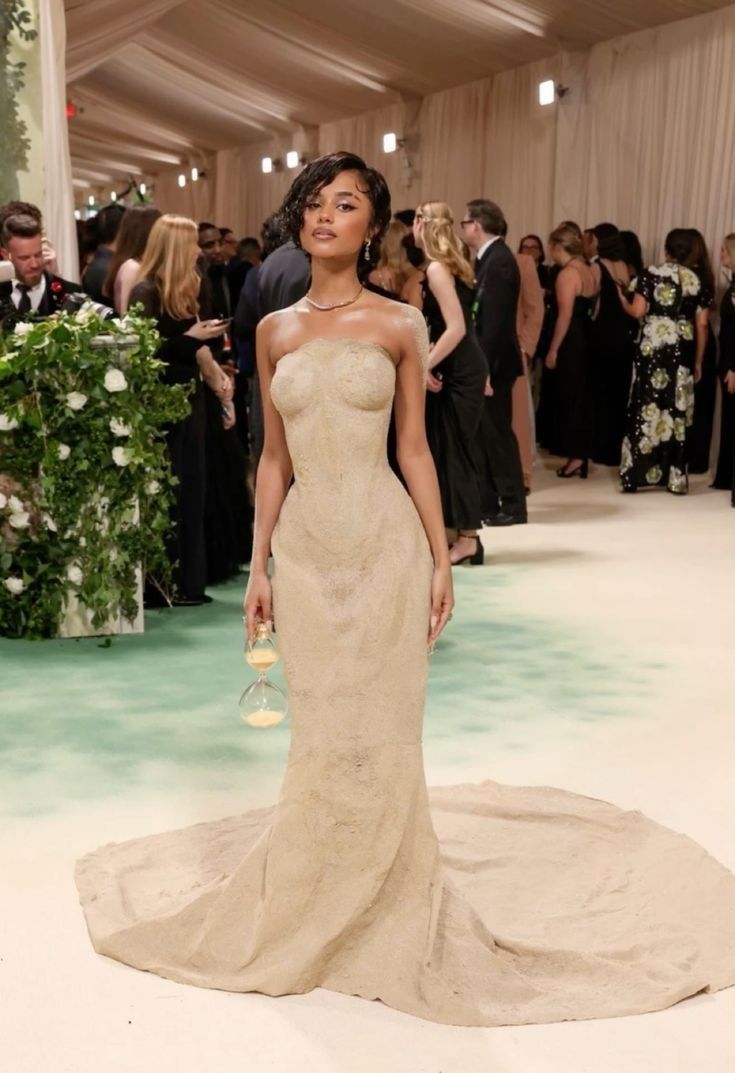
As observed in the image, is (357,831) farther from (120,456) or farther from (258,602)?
(120,456)

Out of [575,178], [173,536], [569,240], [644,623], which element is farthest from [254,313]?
[575,178]

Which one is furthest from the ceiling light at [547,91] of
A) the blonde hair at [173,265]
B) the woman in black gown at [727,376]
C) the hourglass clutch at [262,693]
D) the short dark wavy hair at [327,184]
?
the hourglass clutch at [262,693]

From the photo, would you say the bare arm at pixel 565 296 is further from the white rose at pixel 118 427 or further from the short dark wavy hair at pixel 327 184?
the short dark wavy hair at pixel 327 184

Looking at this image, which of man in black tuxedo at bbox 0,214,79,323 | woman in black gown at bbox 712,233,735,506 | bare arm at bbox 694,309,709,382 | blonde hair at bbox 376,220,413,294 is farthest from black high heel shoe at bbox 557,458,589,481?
man in black tuxedo at bbox 0,214,79,323

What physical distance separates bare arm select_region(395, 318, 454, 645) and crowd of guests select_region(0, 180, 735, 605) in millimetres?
254

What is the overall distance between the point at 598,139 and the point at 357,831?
32.7 ft

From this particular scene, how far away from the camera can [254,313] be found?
7070mm

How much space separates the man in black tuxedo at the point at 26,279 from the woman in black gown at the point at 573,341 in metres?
4.99

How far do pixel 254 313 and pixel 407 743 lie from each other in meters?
4.51

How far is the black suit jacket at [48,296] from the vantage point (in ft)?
18.9

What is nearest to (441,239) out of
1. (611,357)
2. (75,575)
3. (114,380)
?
(114,380)

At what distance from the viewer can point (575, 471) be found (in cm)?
1072

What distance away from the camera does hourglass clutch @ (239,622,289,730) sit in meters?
2.91

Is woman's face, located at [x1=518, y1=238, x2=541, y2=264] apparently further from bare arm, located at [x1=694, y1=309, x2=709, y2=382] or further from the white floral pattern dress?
bare arm, located at [x1=694, y1=309, x2=709, y2=382]
